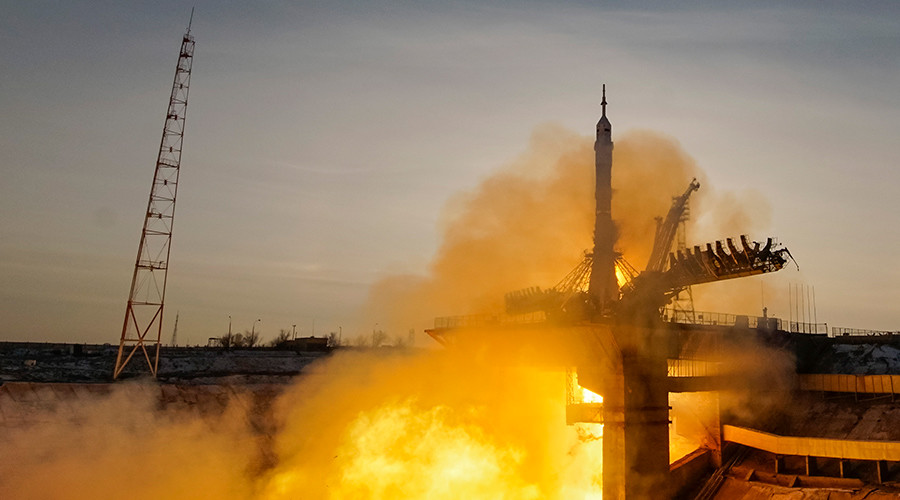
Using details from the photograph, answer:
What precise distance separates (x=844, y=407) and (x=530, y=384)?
18.9 metres

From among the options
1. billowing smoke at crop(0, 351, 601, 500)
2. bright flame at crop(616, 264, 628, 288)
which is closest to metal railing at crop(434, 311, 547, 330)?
billowing smoke at crop(0, 351, 601, 500)

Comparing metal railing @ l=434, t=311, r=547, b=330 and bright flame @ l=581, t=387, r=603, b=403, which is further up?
metal railing @ l=434, t=311, r=547, b=330

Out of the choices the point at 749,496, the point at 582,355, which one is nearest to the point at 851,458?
the point at 749,496


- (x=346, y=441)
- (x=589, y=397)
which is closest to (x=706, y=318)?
(x=589, y=397)

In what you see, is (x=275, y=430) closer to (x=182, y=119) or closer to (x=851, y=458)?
(x=182, y=119)

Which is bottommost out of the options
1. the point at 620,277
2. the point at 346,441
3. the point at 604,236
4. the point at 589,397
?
the point at 346,441

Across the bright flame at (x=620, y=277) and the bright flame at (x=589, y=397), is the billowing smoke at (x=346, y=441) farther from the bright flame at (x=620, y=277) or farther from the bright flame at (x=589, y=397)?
the bright flame at (x=620, y=277)

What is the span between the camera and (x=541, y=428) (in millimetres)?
42219

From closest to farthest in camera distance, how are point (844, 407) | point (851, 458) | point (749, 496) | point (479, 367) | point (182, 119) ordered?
1. point (851, 458)
2. point (749, 496)
3. point (844, 407)
4. point (479, 367)
5. point (182, 119)

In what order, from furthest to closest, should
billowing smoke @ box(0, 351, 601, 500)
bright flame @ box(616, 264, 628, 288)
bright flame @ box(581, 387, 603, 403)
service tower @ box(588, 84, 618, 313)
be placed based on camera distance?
bright flame @ box(616, 264, 628, 288), service tower @ box(588, 84, 618, 313), bright flame @ box(581, 387, 603, 403), billowing smoke @ box(0, 351, 601, 500)

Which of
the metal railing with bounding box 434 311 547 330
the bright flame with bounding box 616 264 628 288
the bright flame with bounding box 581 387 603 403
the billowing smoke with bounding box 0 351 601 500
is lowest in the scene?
the billowing smoke with bounding box 0 351 601 500

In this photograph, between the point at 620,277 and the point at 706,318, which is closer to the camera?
the point at 706,318

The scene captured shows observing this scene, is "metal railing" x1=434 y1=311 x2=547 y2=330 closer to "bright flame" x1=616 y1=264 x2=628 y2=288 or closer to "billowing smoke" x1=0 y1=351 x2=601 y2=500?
"billowing smoke" x1=0 y1=351 x2=601 y2=500

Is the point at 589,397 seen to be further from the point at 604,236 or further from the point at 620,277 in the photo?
the point at 604,236
